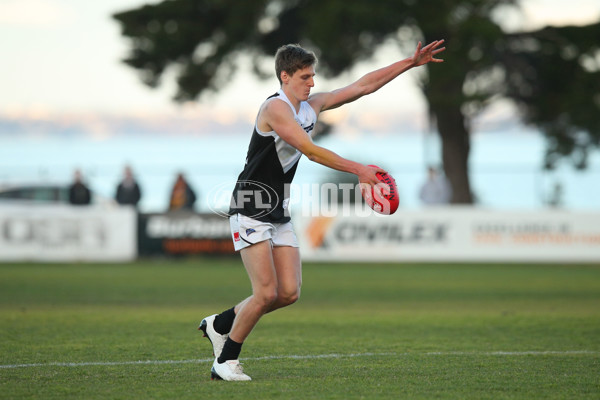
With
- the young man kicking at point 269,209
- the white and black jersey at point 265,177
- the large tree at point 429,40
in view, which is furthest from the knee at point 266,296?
the large tree at point 429,40

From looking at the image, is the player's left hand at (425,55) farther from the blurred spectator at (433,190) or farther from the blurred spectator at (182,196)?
the blurred spectator at (182,196)

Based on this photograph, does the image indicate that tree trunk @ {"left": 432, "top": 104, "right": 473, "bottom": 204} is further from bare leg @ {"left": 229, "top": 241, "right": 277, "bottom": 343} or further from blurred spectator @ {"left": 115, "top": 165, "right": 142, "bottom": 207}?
bare leg @ {"left": 229, "top": 241, "right": 277, "bottom": 343}

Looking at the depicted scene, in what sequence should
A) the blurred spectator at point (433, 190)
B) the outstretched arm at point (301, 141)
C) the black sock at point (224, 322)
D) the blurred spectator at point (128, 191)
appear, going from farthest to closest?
the blurred spectator at point (128, 191) < the blurred spectator at point (433, 190) < the black sock at point (224, 322) < the outstretched arm at point (301, 141)

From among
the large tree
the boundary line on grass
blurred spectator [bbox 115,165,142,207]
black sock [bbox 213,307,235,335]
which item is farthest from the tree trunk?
black sock [bbox 213,307,235,335]

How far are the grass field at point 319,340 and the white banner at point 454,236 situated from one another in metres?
4.19

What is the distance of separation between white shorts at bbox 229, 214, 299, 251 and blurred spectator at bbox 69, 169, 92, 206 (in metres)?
18.6

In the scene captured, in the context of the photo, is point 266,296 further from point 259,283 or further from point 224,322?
point 224,322

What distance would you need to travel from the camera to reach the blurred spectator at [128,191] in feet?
82.9

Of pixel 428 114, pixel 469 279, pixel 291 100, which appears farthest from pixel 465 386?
pixel 428 114

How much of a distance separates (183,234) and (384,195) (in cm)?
1765

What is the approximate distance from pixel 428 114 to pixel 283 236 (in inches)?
901

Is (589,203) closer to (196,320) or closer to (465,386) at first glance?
(196,320)

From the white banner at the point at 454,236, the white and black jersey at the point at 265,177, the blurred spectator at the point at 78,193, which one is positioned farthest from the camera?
the blurred spectator at the point at 78,193

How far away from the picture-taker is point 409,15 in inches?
1099
